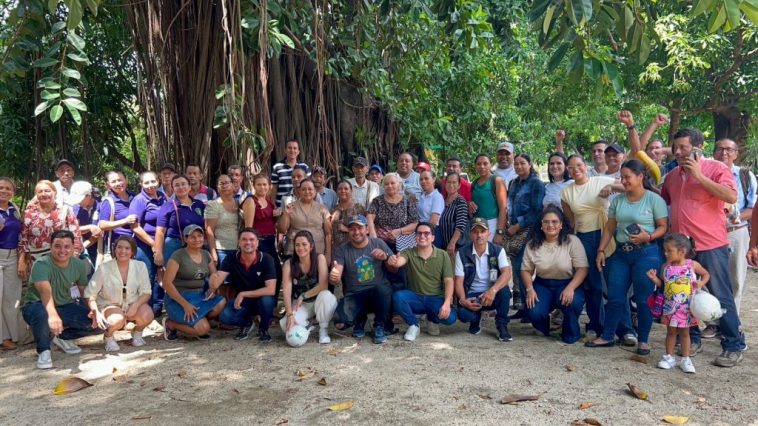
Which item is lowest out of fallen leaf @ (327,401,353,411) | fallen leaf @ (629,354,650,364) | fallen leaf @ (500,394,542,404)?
fallen leaf @ (327,401,353,411)

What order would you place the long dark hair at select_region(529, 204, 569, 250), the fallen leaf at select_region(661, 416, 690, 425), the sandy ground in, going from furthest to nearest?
1. the long dark hair at select_region(529, 204, 569, 250)
2. the sandy ground
3. the fallen leaf at select_region(661, 416, 690, 425)

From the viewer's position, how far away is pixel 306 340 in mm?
4352

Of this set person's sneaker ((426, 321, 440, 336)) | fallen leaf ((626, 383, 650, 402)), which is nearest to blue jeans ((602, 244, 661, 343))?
fallen leaf ((626, 383, 650, 402))

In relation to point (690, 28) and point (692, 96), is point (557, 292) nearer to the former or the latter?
point (690, 28)

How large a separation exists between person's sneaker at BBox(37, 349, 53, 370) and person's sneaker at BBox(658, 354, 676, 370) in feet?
12.2

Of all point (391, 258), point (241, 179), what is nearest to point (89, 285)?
point (241, 179)

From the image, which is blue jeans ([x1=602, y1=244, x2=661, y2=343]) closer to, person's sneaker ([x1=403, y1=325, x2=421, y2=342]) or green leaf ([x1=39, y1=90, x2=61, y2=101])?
person's sneaker ([x1=403, y1=325, x2=421, y2=342])

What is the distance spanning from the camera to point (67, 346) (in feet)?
13.7

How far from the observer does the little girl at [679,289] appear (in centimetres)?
354

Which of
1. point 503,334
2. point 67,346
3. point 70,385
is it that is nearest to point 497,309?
point 503,334

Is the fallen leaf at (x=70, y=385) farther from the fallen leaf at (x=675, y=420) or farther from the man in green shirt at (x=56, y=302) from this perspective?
the fallen leaf at (x=675, y=420)

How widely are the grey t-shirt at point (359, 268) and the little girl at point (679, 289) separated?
1.93 meters

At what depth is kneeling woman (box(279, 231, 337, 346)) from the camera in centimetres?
439

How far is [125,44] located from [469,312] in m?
5.21
